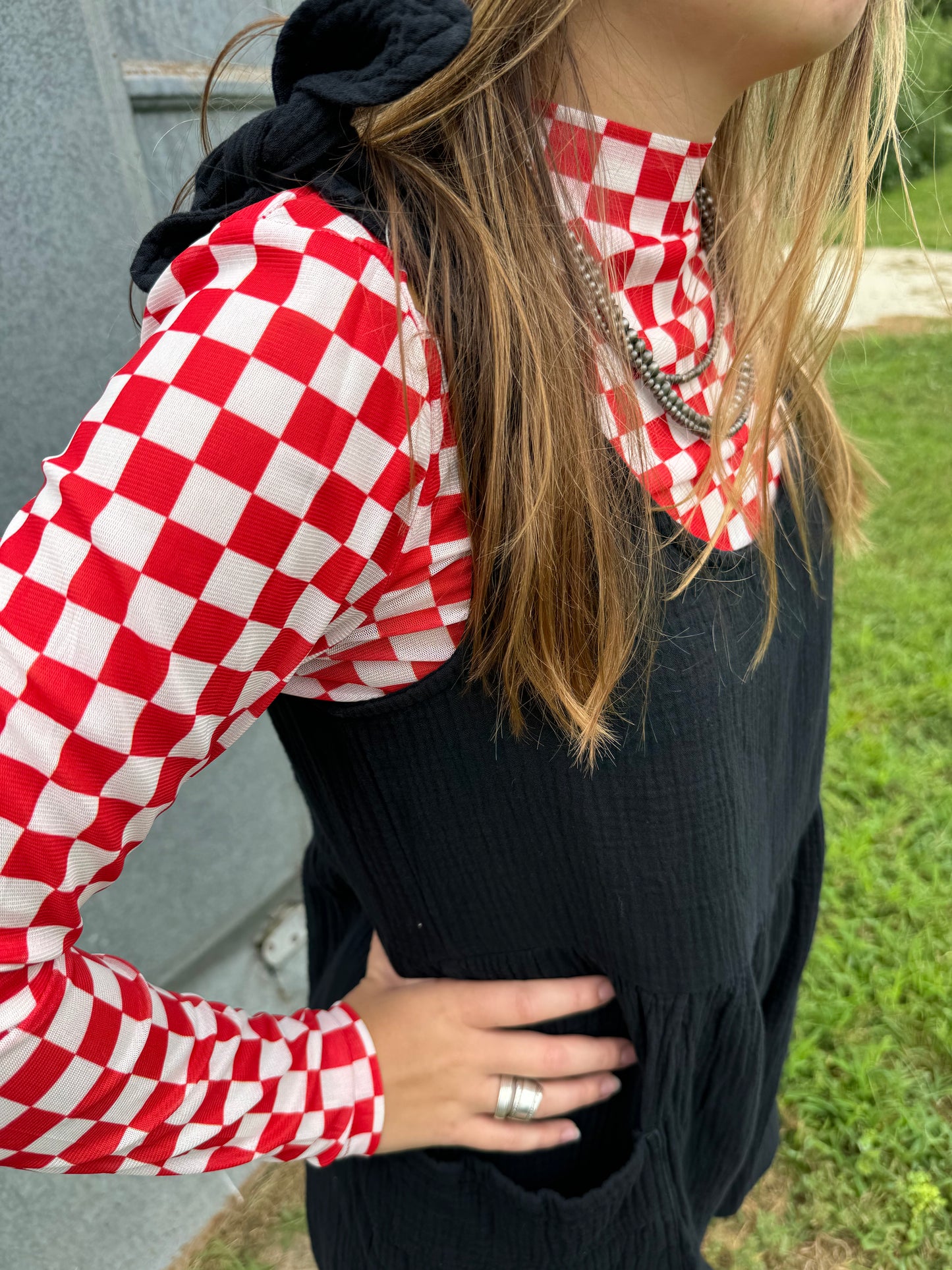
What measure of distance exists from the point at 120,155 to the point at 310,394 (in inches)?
39.7

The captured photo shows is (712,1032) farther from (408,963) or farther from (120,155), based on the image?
(120,155)

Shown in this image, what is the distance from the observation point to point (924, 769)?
2.89 m

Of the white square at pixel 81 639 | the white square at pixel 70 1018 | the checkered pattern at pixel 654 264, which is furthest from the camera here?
the checkered pattern at pixel 654 264

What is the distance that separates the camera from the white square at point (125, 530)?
554mm

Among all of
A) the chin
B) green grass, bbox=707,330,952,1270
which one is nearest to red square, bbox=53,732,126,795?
the chin

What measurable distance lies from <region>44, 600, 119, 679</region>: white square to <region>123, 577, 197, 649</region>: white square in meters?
0.01

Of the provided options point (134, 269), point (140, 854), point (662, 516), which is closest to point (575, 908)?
point (662, 516)

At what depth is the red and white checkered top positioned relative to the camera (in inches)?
21.9

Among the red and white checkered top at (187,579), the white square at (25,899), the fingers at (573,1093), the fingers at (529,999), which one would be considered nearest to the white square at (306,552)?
the red and white checkered top at (187,579)

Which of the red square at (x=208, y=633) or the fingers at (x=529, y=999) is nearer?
the red square at (x=208, y=633)

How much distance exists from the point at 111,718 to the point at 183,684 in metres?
0.05

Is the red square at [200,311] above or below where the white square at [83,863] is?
above

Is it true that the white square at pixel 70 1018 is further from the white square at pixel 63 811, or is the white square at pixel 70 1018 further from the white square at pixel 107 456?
the white square at pixel 107 456

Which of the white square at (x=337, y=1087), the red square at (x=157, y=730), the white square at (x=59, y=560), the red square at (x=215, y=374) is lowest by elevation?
the white square at (x=337, y=1087)
